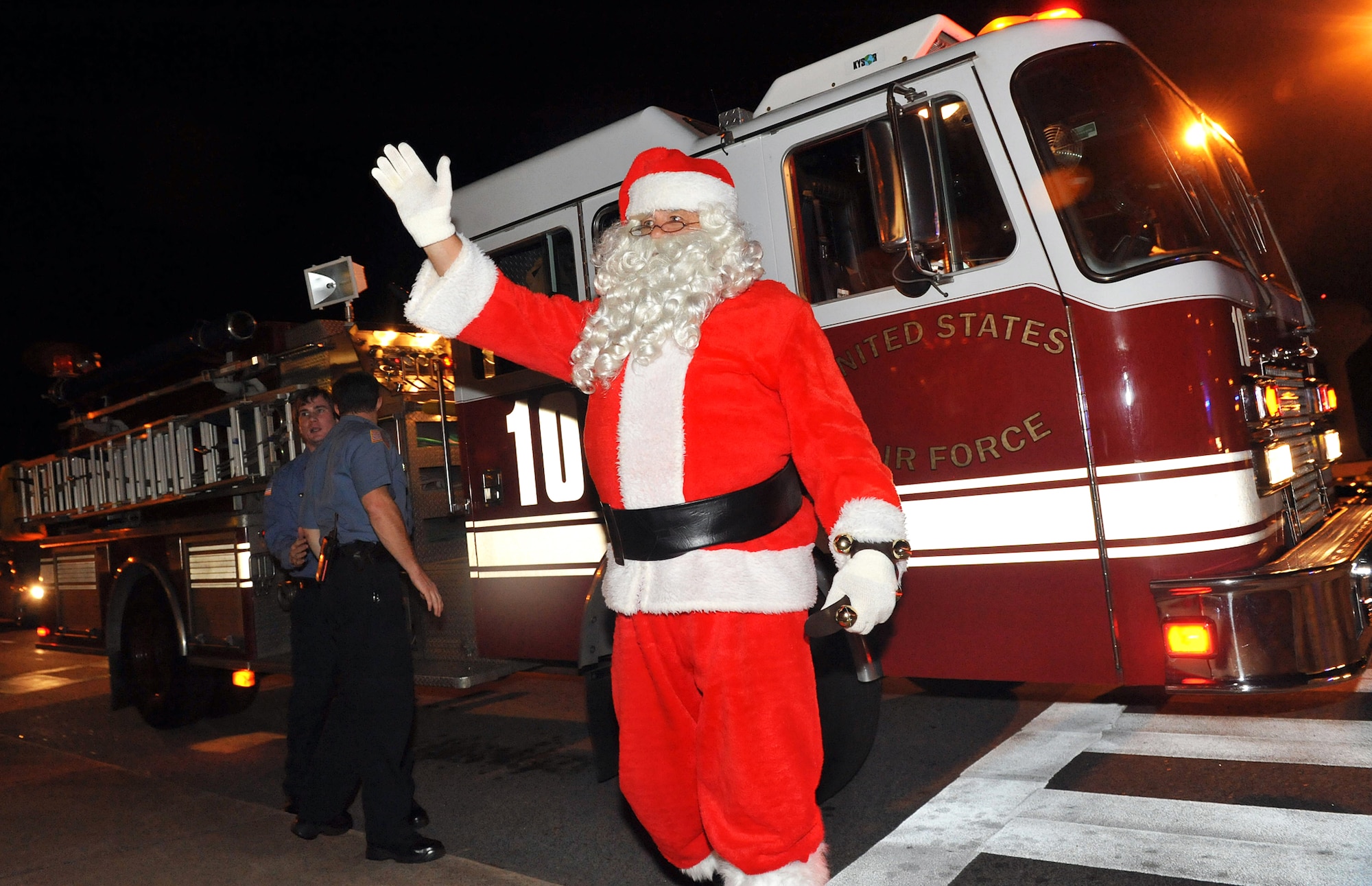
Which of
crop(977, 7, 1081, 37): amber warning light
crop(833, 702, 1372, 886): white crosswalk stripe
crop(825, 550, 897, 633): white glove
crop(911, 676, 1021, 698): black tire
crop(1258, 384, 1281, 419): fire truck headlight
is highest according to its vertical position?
crop(977, 7, 1081, 37): amber warning light

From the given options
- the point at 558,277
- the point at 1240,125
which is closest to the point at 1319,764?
the point at 558,277

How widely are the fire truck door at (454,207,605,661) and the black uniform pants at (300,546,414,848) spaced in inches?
32.3

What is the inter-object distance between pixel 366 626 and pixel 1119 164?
3245 millimetres

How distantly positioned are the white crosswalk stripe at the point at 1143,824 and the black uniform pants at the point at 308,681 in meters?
2.16

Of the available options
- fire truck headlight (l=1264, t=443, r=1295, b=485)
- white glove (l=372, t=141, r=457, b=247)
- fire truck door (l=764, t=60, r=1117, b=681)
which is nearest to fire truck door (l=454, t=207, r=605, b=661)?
fire truck door (l=764, t=60, r=1117, b=681)

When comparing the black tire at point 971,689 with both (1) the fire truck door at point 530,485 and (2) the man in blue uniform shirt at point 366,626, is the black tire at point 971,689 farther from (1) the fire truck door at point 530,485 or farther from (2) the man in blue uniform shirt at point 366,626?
(2) the man in blue uniform shirt at point 366,626

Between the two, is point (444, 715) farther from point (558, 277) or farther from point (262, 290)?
point (262, 290)

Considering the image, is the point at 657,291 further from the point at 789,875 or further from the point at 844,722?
the point at 844,722

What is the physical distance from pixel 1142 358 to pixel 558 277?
8.13 ft

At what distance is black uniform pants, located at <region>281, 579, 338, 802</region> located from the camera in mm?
3887

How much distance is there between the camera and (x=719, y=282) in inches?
92.1

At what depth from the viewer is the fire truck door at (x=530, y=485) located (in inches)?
169

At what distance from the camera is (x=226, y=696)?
21.9ft

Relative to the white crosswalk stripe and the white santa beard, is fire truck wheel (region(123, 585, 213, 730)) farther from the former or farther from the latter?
the white santa beard
